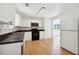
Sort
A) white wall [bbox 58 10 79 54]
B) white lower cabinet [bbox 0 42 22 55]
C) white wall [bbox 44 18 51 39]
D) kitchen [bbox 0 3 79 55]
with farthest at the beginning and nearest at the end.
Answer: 1. white wall [bbox 58 10 79 54]
2. white wall [bbox 44 18 51 39]
3. kitchen [bbox 0 3 79 55]
4. white lower cabinet [bbox 0 42 22 55]

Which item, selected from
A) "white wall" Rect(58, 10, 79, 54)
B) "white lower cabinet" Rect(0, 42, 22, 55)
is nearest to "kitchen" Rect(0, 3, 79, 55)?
"white wall" Rect(58, 10, 79, 54)

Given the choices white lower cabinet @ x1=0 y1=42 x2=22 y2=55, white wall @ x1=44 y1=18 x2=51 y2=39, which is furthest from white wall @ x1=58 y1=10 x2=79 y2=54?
white lower cabinet @ x1=0 y1=42 x2=22 y2=55

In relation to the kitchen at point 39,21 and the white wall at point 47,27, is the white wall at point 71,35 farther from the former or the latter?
the white wall at point 47,27

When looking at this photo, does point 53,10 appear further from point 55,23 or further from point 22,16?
point 22,16

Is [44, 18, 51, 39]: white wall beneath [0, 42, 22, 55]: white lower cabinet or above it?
above

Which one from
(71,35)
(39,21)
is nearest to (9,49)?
(39,21)

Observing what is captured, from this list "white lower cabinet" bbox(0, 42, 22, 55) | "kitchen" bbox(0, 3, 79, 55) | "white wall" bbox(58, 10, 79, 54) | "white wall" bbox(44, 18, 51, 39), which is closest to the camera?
"white lower cabinet" bbox(0, 42, 22, 55)

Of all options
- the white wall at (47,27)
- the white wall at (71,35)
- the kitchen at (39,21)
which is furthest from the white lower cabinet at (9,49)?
the white wall at (71,35)

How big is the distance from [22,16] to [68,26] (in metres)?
0.99

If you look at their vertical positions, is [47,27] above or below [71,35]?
above

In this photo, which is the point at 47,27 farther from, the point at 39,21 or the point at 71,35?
the point at 71,35

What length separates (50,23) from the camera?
4.72 feet

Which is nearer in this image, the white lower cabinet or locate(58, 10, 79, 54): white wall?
the white lower cabinet

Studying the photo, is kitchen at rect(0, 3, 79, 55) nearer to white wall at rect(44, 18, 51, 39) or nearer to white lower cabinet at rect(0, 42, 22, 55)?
white wall at rect(44, 18, 51, 39)
